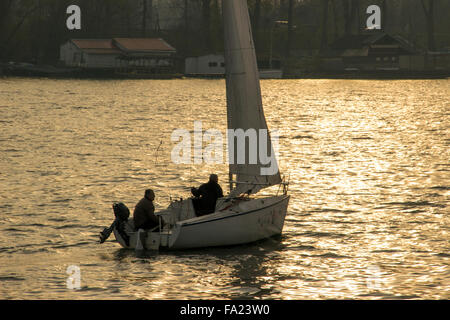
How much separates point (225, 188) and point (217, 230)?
1526cm

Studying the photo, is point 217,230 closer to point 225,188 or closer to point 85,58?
point 225,188

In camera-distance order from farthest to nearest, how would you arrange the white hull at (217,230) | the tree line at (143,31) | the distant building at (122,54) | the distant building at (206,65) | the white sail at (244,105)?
the tree line at (143,31), the distant building at (206,65), the distant building at (122,54), the white sail at (244,105), the white hull at (217,230)

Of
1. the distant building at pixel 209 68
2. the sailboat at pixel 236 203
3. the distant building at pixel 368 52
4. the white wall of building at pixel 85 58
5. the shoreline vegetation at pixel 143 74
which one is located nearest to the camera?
the sailboat at pixel 236 203

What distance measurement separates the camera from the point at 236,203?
26.6 meters

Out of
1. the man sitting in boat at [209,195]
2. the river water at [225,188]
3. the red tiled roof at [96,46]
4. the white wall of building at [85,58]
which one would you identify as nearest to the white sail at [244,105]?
the man sitting in boat at [209,195]

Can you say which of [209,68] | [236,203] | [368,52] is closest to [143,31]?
[209,68]

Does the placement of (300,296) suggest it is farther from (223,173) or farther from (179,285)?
(223,173)

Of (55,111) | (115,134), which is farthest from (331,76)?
(115,134)

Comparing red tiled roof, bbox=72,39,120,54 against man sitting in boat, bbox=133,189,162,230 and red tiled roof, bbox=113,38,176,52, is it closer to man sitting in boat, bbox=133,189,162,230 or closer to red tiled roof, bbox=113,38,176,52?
red tiled roof, bbox=113,38,176,52

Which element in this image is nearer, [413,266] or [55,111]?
[413,266]

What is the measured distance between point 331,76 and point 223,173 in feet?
437

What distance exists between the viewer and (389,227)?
104 feet

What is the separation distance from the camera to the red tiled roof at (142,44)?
168m

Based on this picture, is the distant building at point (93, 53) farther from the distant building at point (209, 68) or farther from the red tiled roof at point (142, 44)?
the distant building at point (209, 68)
